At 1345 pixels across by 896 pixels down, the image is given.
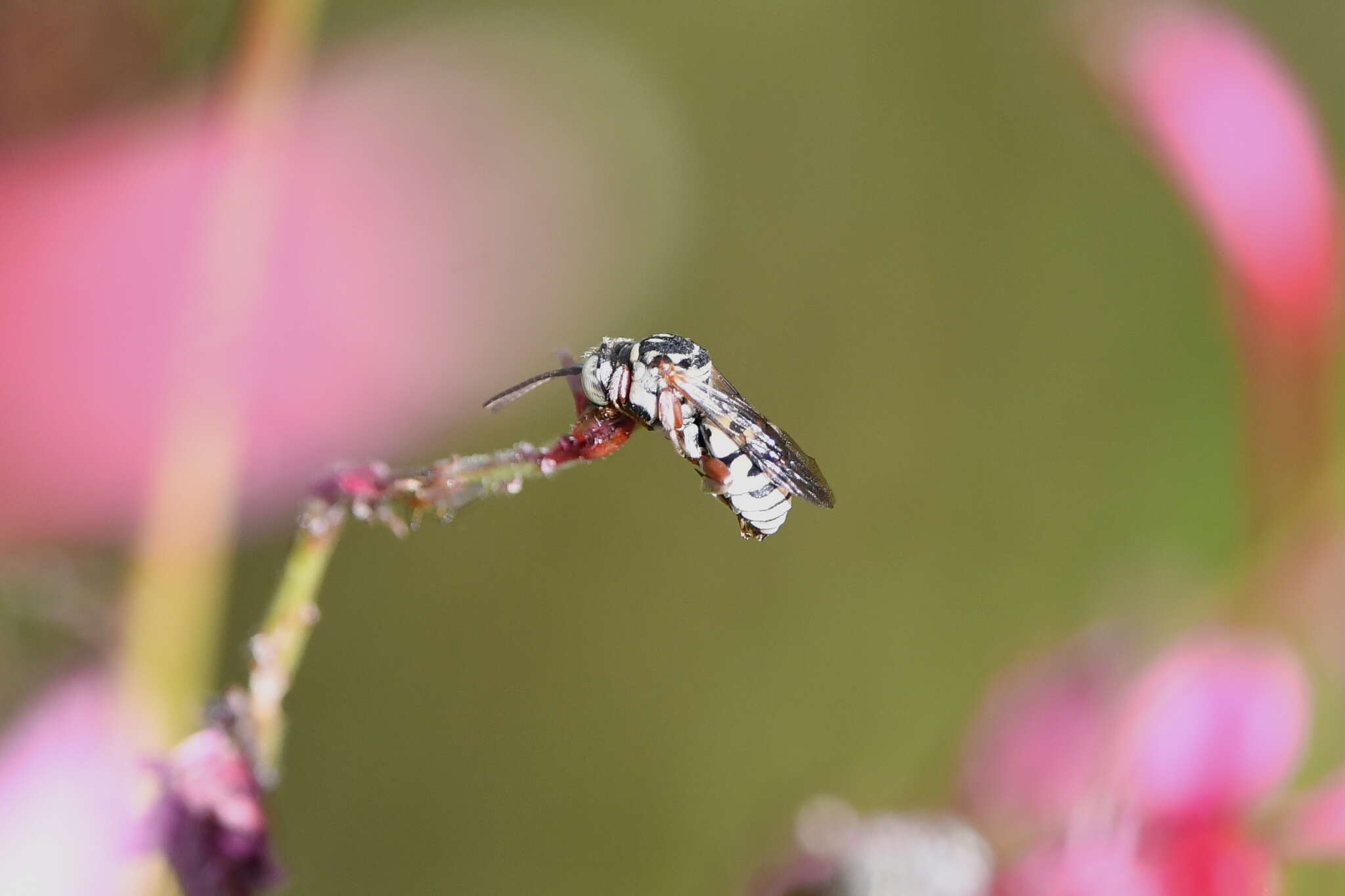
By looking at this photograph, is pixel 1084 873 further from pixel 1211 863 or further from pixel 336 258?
pixel 336 258

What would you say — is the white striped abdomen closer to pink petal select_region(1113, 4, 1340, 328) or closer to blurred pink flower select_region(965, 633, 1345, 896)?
blurred pink flower select_region(965, 633, 1345, 896)

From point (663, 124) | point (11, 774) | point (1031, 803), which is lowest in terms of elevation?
point (1031, 803)

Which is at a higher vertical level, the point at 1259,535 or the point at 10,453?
the point at 10,453

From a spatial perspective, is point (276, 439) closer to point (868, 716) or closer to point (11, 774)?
point (11, 774)

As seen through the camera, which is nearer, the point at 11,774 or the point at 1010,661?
the point at 11,774

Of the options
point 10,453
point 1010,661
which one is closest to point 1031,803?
point 1010,661

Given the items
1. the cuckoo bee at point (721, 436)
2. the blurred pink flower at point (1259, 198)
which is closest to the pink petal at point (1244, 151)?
the blurred pink flower at point (1259, 198)

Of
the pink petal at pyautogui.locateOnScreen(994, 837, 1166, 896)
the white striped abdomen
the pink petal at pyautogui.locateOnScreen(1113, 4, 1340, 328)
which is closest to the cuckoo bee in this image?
the white striped abdomen

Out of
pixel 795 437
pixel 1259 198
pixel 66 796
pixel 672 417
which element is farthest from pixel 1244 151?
Result: pixel 66 796
